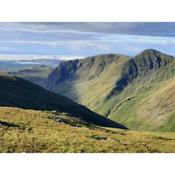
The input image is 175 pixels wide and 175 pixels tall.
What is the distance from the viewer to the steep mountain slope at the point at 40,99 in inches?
4970

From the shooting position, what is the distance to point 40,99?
144375mm

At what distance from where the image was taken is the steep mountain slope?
126 metres

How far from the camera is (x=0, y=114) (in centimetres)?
5162
